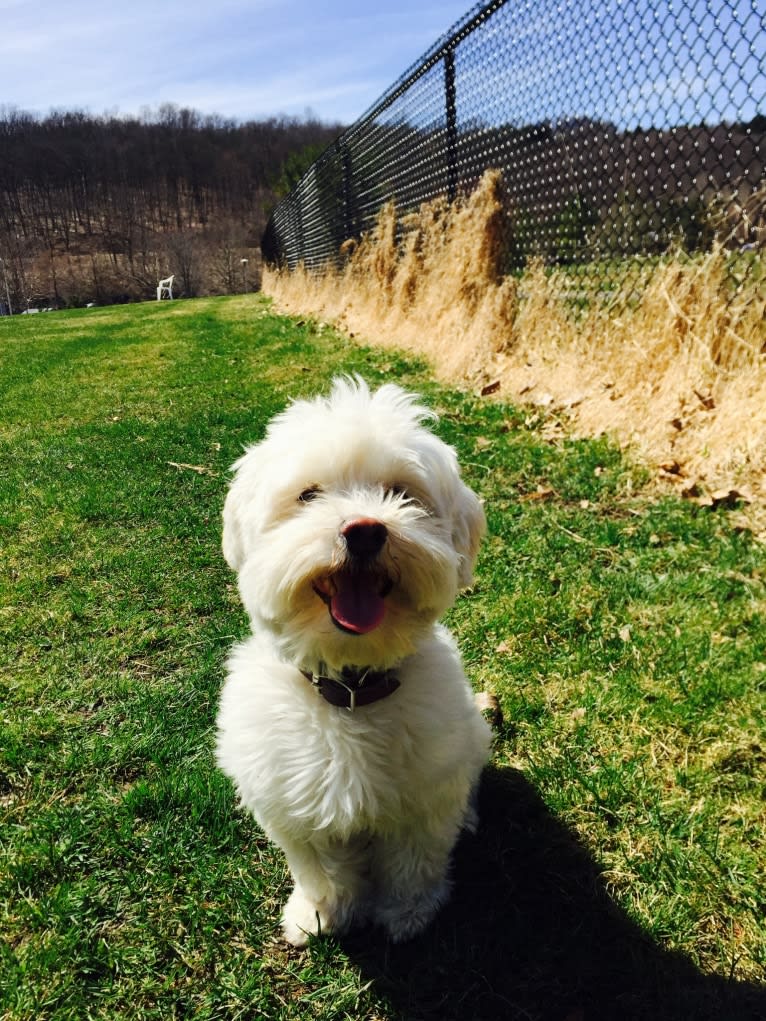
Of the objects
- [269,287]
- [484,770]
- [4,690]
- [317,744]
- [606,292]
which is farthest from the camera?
[269,287]

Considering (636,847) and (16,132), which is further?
(16,132)

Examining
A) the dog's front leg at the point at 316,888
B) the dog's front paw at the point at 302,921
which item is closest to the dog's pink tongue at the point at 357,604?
the dog's front leg at the point at 316,888

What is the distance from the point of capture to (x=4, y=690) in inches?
113

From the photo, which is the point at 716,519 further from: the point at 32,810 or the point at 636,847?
the point at 32,810

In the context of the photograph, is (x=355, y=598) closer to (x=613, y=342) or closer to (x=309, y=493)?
(x=309, y=493)

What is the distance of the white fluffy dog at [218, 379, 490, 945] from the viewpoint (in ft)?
5.72

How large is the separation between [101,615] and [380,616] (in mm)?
2190

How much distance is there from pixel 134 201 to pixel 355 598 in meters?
91.4

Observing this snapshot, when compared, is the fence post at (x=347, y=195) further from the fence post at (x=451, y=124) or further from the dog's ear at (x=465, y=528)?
the dog's ear at (x=465, y=528)

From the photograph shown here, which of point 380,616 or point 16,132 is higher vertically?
point 16,132

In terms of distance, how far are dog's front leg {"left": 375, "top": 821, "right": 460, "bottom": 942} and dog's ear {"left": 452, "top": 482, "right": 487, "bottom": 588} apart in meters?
0.71

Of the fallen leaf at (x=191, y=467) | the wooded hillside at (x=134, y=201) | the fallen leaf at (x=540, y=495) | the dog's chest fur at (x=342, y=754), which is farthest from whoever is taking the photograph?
the wooded hillside at (x=134, y=201)

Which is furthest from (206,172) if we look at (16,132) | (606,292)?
(606,292)

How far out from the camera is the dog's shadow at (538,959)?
1651mm
